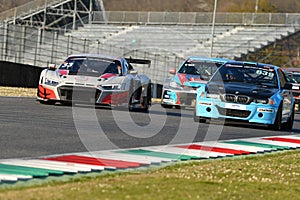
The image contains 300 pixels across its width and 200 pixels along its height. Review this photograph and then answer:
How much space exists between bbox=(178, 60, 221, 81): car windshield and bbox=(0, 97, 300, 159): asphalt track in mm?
3335

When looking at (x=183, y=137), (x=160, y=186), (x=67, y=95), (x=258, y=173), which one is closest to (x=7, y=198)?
(x=160, y=186)

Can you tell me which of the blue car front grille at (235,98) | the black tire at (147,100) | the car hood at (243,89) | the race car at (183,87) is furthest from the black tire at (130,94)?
the race car at (183,87)

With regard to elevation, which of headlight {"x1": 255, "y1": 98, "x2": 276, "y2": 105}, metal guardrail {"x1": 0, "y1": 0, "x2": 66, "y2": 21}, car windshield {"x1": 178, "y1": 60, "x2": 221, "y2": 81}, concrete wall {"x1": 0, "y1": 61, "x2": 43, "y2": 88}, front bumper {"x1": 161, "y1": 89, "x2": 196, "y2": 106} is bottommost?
concrete wall {"x1": 0, "y1": 61, "x2": 43, "y2": 88}

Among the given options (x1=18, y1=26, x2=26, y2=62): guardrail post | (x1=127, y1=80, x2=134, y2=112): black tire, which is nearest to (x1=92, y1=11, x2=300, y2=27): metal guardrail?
(x1=18, y1=26, x2=26, y2=62): guardrail post

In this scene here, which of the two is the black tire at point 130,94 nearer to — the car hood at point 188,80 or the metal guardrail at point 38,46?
the car hood at point 188,80

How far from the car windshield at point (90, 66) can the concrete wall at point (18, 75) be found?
10.3m

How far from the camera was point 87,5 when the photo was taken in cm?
7388

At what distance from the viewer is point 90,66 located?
810 inches

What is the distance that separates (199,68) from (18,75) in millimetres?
9760

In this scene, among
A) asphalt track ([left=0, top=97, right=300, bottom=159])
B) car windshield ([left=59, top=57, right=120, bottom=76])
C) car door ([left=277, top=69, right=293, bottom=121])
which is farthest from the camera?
car windshield ([left=59, top=57, right=120, bottom=76])

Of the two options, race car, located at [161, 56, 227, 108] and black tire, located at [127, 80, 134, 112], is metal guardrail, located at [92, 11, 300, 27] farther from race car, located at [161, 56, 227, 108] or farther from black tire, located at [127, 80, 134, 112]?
black tire, located at [127, 80, 134, 112]

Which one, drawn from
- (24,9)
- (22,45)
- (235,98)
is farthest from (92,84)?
(24,9)

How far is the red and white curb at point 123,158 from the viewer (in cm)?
853

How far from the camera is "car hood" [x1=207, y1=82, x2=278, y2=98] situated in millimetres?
17844
